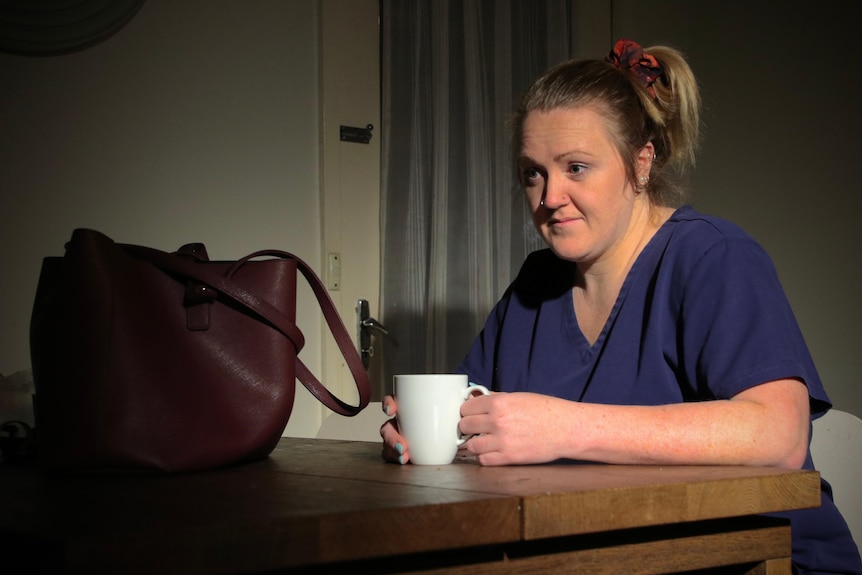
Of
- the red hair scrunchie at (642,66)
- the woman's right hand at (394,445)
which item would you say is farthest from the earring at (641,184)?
the woman's right hand at (394,445)

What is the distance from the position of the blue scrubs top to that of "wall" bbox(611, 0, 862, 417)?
4.69ft

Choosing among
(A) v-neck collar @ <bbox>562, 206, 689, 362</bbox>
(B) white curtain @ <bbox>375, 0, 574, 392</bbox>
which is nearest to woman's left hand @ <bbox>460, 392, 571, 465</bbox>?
(A) v-neck collar @ <bbox>562, 206, 689, 362</bbox>

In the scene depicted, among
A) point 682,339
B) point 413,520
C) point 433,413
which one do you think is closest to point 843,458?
point 682,339

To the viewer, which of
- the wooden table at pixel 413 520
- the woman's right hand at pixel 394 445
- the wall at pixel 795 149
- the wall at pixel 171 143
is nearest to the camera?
the wooden table at pixel 413 520

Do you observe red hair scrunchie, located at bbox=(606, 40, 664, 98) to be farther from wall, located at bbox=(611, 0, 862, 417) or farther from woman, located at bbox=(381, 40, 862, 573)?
wall, located at bbox=(611, 0, 862, 417)

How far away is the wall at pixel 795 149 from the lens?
2678 millimetres

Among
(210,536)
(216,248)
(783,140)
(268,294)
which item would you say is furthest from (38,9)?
(783,140)

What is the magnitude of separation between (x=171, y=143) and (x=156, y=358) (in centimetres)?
155

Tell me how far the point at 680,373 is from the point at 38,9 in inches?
73.1

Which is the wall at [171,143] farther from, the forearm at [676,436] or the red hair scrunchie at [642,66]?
the forearm at [676,436]

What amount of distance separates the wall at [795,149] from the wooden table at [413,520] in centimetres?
195

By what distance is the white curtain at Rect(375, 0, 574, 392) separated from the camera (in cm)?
277

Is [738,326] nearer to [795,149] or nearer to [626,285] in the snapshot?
[626,285]

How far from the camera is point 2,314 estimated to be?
224 centimetres
